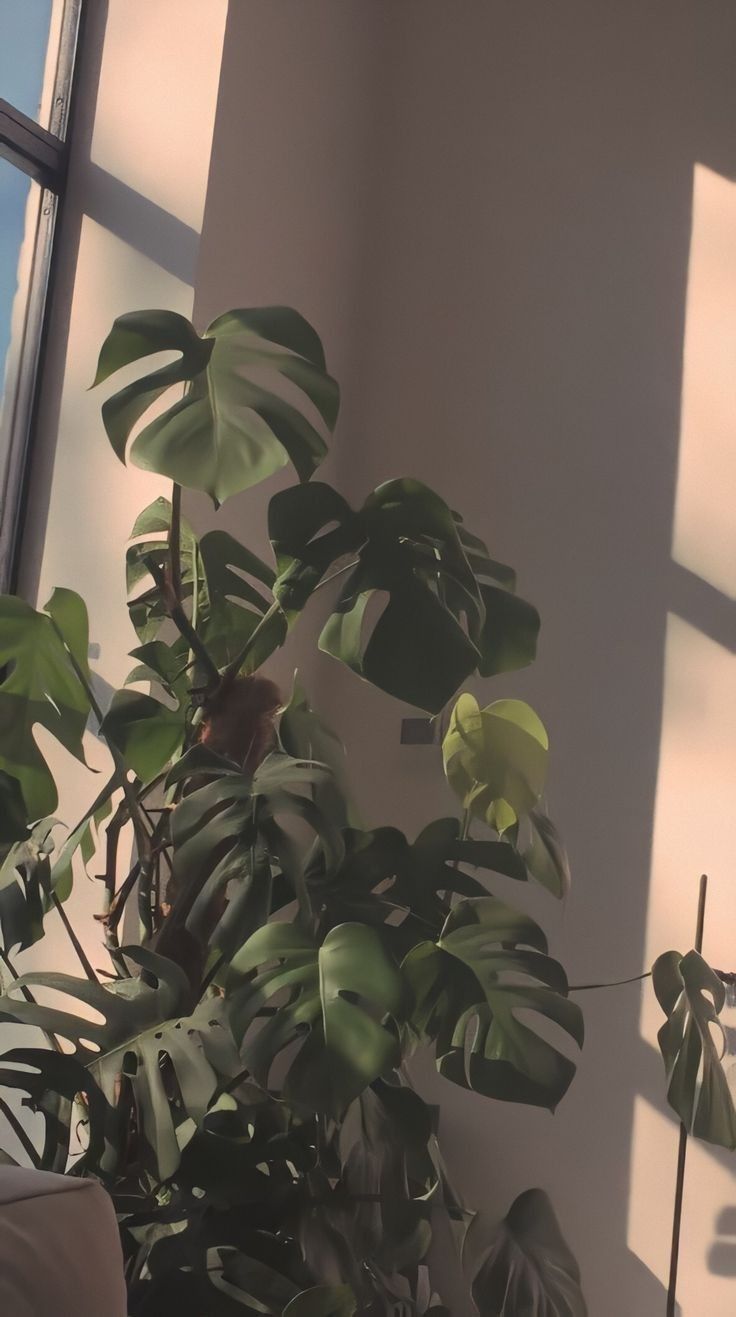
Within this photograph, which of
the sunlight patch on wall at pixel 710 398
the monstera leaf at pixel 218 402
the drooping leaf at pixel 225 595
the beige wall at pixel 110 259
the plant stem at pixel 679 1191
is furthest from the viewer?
the sunlight patch on wall at pixel 710 398

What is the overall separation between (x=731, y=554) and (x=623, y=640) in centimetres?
29

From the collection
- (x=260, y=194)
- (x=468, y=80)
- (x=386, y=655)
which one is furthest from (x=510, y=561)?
(x=386, y=655)

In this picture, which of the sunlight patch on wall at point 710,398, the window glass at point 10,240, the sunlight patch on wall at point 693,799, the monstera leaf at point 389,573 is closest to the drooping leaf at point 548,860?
the monstera leaf at point 389,573

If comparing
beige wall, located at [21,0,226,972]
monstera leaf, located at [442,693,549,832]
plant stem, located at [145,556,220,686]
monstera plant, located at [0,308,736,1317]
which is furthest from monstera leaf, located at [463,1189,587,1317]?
beige wall, located at [21,0,226,972]

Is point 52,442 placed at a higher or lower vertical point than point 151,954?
higher

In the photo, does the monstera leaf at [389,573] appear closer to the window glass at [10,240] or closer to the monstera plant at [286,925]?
the monstera plant at [286,925]

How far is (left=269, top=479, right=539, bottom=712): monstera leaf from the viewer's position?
142 centimetres

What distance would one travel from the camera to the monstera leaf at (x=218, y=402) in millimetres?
1386

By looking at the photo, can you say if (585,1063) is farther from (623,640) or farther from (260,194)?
(260,194)

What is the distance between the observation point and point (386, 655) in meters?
1.41

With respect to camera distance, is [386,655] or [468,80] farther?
[468,80]

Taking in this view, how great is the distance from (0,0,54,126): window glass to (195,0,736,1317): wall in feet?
1.31

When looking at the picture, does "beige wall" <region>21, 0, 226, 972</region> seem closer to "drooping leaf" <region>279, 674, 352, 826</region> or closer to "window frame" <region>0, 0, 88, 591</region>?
"window frame" <region>0, 0, 88, 591</region>

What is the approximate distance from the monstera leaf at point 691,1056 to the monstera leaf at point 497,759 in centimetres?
29
